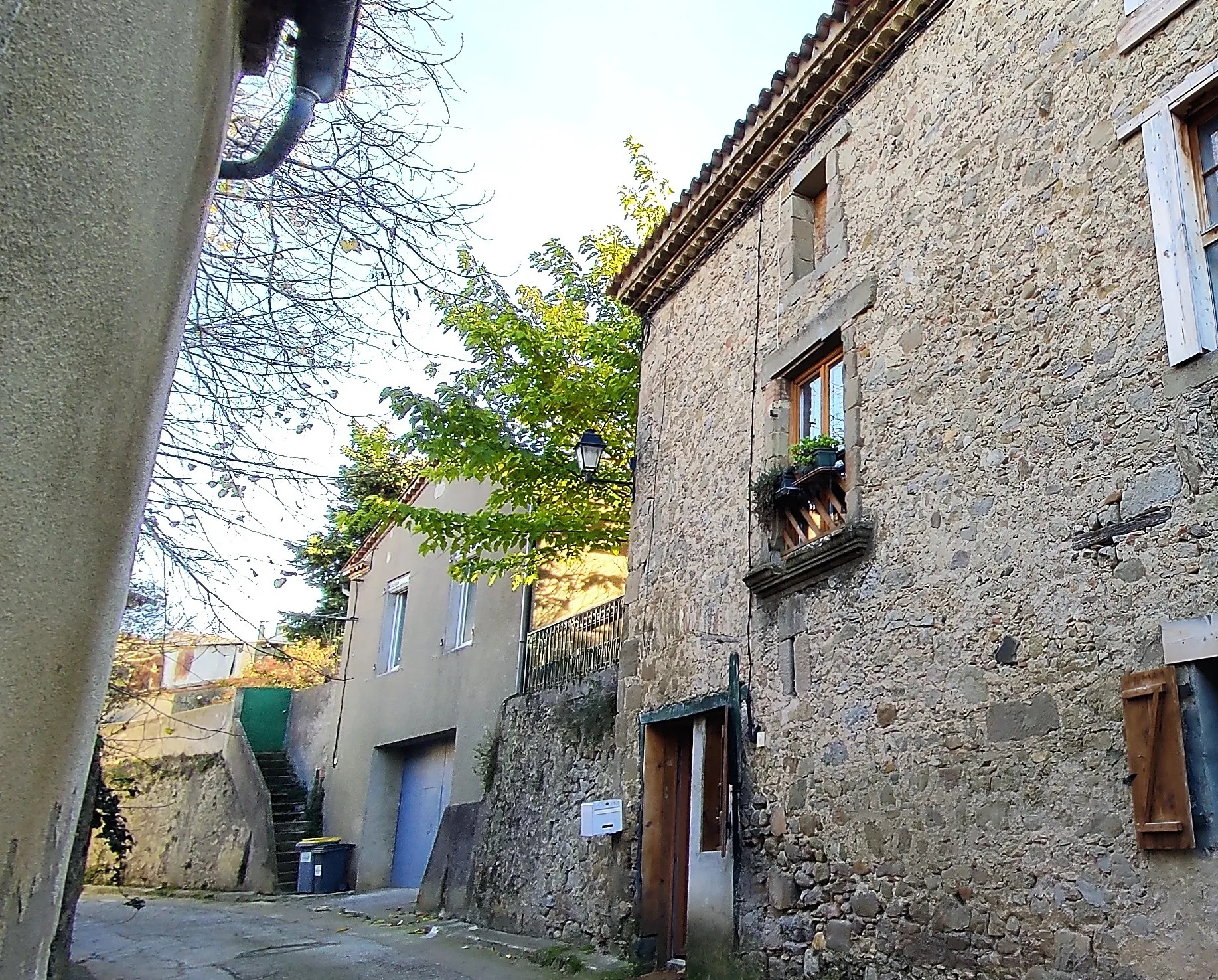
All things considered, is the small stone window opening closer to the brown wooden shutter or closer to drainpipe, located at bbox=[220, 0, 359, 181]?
→ the brown wooden shutter

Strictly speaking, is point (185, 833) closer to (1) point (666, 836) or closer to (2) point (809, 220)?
(1) point (666, 836)

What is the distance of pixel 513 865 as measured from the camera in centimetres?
977

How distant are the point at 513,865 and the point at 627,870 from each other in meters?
2.14

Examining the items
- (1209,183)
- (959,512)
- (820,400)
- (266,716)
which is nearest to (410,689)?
(266,716)

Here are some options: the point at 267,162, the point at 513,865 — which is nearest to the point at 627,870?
the point at 513,865

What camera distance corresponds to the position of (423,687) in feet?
48.5

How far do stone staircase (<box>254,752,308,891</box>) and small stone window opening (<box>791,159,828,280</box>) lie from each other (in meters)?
11.7

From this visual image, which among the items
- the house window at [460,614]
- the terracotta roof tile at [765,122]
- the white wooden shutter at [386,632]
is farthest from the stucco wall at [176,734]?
the terracotta roof tile at [765,122]

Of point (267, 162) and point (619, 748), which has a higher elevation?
point (267, 162)

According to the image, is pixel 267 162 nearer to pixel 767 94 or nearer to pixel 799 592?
pixel 799 592

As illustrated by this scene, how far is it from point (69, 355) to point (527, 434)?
32.0 feet

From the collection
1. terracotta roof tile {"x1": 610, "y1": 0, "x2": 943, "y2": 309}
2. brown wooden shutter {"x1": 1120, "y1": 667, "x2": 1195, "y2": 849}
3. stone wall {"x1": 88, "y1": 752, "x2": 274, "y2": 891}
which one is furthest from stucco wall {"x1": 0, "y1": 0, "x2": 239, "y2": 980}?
stone wall {"x1": 88, "y1": 752, "x2": 274, "y2": 891}

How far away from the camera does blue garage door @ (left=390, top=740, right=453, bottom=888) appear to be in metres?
14.3

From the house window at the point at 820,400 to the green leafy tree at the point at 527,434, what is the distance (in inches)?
139
